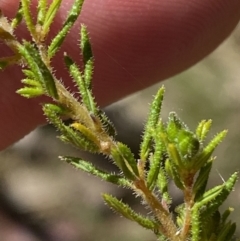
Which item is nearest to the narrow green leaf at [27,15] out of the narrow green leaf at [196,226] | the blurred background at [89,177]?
the narrow green leaf at [196,226]

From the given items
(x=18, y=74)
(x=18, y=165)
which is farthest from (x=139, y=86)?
(x=18, y=165)

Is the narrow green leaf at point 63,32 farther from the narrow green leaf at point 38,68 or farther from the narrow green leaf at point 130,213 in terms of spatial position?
the narrow green leaf at point 130,213

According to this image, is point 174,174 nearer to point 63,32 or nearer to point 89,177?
point 63,32

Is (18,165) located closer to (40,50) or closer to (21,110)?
(21,110)

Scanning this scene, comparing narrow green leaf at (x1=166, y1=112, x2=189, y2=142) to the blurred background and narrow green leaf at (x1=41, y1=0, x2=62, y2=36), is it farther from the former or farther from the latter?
the blurred background

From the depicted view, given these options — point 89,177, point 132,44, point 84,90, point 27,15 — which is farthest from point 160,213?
point 89,177

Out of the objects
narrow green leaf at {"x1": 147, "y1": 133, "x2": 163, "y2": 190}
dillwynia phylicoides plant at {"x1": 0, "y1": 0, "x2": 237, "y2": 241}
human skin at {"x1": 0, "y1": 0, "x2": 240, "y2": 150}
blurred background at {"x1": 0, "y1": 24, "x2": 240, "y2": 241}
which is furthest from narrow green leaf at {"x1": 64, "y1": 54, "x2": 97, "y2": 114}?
blurred background at {"x1": 0, "y1": 24, "x2": 240, "y2": 241}
